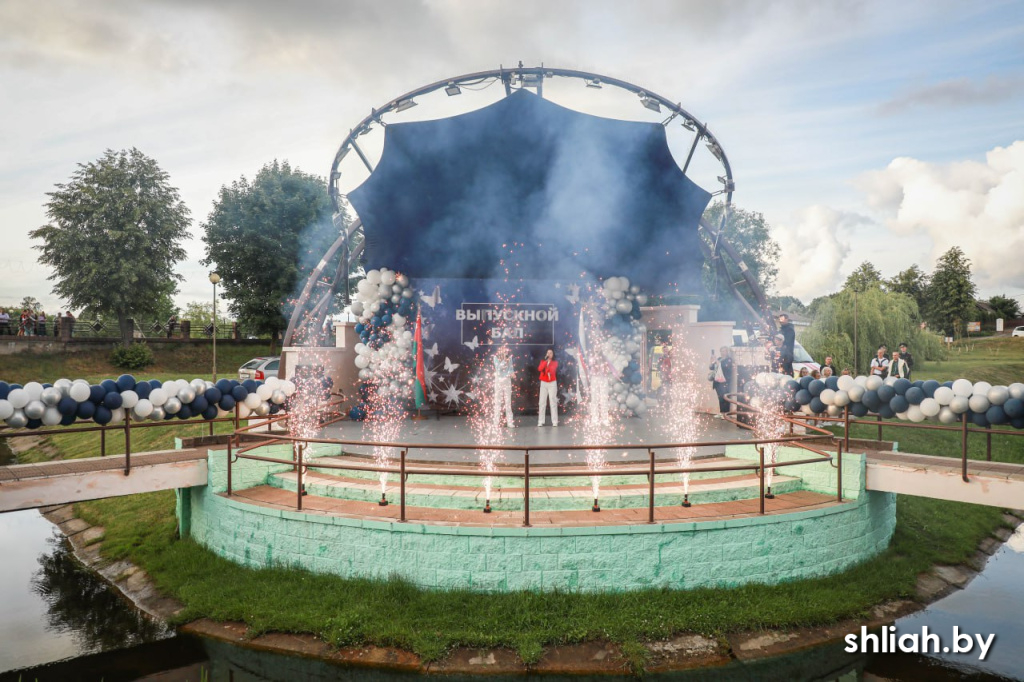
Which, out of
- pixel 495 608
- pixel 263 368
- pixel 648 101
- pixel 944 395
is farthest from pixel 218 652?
pixel 263 368

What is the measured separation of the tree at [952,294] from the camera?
51.9 m

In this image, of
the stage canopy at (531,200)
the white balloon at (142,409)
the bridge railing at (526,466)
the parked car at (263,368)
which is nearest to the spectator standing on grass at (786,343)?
the stage canopy at (531,200)

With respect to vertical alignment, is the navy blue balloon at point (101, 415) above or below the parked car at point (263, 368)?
above

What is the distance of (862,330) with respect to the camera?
90.8 feet

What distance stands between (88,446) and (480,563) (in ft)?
62.3

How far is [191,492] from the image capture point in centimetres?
999

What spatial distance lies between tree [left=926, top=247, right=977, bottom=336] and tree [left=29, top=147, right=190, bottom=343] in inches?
2255

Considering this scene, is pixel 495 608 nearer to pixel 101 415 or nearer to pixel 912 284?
pixel 101 415

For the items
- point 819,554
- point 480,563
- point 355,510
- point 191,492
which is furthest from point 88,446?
point 819,554

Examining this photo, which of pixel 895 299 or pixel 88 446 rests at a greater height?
pixel 895 299

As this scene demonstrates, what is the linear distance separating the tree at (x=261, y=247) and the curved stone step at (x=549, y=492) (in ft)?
89.8

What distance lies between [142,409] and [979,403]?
11.6 m

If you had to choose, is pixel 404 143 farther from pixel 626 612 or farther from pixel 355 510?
pixel 626 612

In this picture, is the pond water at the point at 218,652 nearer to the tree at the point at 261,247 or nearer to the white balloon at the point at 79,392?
the white balloon at the point at 79,392
